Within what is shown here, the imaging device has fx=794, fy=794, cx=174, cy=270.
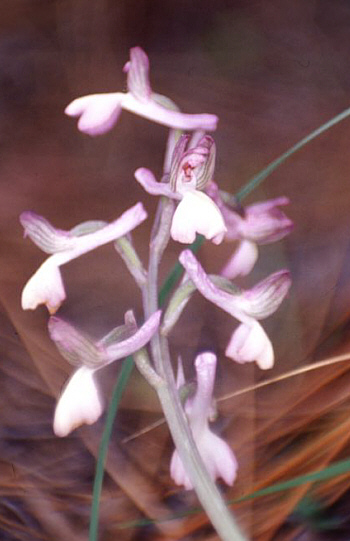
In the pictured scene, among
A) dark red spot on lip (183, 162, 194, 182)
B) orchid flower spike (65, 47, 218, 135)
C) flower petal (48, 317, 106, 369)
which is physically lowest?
flower petal (48, 317, 106, 369)

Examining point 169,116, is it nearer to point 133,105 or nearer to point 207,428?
point 133,105

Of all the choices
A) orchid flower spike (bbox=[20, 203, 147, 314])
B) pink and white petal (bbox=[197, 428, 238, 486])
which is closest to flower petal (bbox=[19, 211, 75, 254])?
orchid flower spike (bbox=[20, 203, 147, 314])

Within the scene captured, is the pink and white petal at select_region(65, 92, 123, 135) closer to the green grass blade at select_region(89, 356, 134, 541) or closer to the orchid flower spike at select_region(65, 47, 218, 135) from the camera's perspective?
the orchid flower spike at select_region(65, 47, 218, 135)

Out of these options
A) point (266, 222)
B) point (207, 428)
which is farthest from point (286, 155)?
point (207, 428)

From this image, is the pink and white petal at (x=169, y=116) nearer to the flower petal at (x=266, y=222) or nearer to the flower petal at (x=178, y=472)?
the flower petal at (x=266, y=222)

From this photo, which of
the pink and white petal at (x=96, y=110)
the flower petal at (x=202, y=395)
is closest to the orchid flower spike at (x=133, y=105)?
the pink and white petal at (x=96, y=110)
